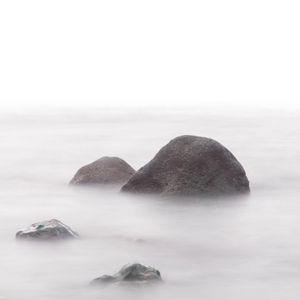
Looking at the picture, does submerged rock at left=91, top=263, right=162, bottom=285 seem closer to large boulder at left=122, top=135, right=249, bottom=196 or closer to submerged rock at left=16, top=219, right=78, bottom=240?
submerged rock at left=16, top=219, right=78, bottom=240

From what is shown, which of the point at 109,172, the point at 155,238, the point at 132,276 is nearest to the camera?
the point at 132,276

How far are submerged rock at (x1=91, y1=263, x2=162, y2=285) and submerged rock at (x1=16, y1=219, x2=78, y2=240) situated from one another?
2243mm

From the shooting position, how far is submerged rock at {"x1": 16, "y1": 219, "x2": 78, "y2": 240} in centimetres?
1154

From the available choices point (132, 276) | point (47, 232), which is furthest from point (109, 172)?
point (132, 276)

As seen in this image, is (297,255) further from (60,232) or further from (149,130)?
(149,130)

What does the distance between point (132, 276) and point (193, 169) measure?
5.68 meters

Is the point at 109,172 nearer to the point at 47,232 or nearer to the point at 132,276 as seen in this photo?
the point at 47,232

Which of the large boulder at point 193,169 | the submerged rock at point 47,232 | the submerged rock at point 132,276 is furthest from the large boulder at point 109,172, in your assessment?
the submerged rock at point 132,276

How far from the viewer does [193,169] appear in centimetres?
1481

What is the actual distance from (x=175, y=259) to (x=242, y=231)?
239cm

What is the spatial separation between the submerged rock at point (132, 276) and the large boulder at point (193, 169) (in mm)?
5486

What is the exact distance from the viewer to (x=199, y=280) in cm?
972

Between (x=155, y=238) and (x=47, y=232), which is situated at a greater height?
(x=47, y=232)

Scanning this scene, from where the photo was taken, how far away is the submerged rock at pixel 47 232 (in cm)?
1154
